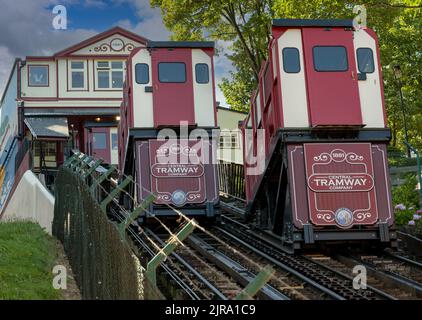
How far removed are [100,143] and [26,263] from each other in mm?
20346

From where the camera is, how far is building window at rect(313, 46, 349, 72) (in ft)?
38.8

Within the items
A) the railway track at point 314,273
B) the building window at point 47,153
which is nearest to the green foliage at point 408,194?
the railway track at point 314,273

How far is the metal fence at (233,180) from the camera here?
76.0ft

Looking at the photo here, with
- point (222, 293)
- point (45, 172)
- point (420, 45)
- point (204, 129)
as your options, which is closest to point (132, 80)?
point (204, 129)

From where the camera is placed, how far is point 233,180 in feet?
78.7

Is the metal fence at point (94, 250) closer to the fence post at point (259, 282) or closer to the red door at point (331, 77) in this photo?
the fence post at point (259, 282)

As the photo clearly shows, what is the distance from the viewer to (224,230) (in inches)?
591

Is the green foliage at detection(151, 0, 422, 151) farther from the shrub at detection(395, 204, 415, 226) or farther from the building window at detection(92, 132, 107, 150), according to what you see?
the building window at detection(92, 132, 107, 150)

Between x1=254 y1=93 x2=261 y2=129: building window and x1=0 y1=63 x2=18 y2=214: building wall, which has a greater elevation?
x1=0 y1=63 x2=18 y2=214: building wall

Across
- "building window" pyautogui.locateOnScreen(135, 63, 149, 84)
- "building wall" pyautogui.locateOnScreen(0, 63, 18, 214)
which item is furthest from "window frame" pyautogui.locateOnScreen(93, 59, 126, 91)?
"building window" pyautogui.locateOnScreen(135, 63, 149, 84)

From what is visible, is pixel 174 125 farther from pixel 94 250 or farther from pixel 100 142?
pixel 100 142

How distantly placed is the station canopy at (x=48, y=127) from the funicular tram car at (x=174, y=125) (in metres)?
15.3

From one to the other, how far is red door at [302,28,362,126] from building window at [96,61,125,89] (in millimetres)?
24463
